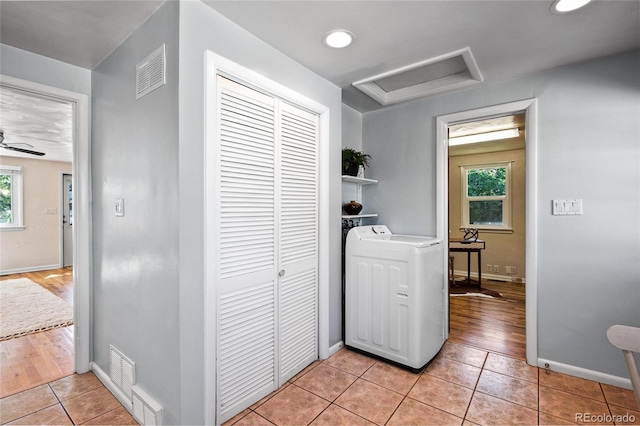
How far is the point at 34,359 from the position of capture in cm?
254

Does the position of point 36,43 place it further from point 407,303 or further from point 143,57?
point 407,303

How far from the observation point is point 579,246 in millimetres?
2275

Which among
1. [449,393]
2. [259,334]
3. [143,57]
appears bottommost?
[449,393]

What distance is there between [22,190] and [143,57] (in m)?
6.02

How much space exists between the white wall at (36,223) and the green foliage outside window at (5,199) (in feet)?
0.77

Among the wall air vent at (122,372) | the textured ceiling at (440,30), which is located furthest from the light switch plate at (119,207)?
the textured ceiling at (440,30)

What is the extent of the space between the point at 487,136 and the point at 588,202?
8.68ft

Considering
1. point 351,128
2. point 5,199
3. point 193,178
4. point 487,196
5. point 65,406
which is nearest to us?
point 193,178

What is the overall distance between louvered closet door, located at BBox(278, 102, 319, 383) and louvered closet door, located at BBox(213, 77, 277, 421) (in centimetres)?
11

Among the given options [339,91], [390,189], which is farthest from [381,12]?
[390,189]

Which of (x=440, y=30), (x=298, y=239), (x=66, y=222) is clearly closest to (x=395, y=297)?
(x=298, y=239)

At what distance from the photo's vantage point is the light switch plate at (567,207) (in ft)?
7.47

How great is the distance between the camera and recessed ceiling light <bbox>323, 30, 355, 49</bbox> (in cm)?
189

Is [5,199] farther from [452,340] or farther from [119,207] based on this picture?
[452,340]
